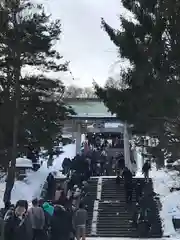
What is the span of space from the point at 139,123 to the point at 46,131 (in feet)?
28.9

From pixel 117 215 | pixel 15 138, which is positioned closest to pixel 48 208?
pixel 117 215

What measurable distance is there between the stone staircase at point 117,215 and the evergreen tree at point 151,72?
4.91m

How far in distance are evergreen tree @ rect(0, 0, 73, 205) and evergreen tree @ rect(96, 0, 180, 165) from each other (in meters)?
7.35

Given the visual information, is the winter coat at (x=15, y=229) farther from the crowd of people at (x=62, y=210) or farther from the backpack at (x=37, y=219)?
the backpack at (x=37, y=219)

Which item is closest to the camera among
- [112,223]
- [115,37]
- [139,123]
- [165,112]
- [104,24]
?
[165,112]

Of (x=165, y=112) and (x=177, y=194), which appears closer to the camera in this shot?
(x=165, y=112)

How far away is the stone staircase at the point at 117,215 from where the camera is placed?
2341 centimetres

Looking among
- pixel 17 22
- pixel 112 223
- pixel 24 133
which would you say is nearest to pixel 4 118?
pixel 24 133

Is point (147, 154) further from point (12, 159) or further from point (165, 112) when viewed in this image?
point (12, 159)

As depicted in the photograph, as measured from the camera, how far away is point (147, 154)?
22.1m

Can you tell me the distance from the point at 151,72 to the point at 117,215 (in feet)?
29.6

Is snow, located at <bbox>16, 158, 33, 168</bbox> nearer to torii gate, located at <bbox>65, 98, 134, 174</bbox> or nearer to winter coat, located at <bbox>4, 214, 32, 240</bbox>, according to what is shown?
torii gate, located at <bbox>65, 98, 134, 174</bbox>

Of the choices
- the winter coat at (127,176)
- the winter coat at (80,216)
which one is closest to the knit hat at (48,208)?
the winter coat at (80,216)

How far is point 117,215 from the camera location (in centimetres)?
2584
